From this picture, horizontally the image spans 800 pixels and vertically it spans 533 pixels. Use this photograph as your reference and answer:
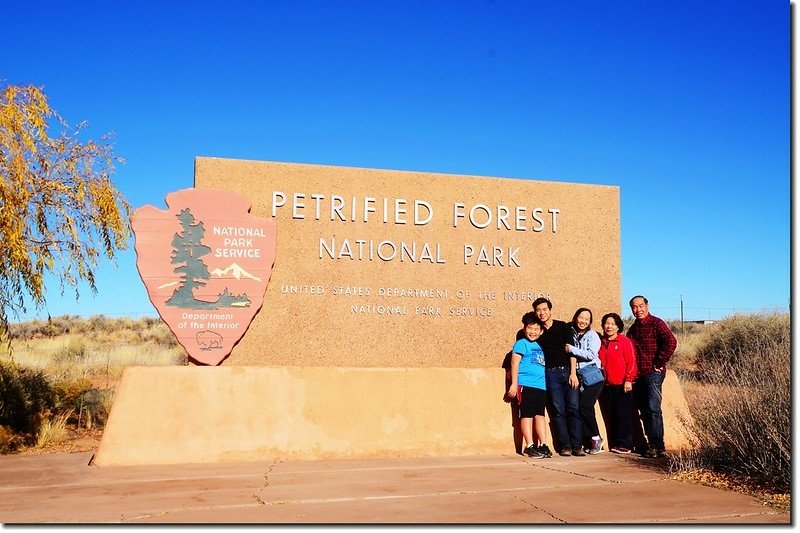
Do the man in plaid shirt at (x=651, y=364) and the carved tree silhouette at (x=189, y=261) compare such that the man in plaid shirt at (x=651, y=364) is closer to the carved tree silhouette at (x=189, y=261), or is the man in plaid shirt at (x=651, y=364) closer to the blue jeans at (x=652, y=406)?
the blue jeans at (x=652, y=406)

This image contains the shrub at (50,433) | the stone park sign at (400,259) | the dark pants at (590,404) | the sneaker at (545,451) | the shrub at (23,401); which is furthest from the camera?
the shrub at (23,401)

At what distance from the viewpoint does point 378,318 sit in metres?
9.48

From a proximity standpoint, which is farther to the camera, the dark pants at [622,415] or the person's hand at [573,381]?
the dark pants at [622,415]

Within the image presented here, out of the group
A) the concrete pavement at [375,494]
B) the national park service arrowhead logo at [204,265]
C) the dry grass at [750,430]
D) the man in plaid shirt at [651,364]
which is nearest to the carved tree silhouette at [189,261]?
the national park service arrowhead logo at [204,265]

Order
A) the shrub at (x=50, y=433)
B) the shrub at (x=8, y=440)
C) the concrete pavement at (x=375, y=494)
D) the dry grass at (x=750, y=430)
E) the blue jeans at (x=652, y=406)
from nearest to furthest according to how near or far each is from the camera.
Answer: the concrete pavement at (x=375, y=494), the dry grass at (x=750, y=430), the blue jeans at (x=652, y=406), the shrub at (x=8, y=440), the shrub at (x=50, y=433)


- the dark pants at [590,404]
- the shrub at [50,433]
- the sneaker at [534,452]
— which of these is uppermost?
the dark pants at [590,404]

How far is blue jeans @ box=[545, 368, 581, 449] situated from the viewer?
335 inches

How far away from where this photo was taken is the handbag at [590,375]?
852cm

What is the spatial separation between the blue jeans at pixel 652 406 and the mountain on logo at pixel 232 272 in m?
4.67

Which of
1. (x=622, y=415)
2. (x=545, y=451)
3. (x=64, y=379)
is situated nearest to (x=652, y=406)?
(x=622, y=415)

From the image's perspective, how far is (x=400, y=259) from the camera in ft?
31.7

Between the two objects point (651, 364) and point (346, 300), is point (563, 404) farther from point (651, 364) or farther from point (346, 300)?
point (346, 300)

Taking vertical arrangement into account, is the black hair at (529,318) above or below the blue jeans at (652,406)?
above

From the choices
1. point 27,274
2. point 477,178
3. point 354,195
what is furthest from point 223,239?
point 477,178
